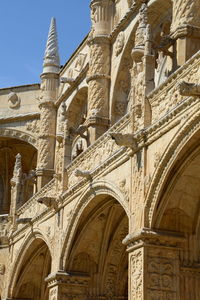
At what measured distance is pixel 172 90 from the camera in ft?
42.1

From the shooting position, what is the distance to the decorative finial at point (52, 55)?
26406 millimetres

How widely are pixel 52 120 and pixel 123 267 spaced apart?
9.04 metres

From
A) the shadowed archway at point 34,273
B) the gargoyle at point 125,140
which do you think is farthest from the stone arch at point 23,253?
the gargoyle at point 125,140

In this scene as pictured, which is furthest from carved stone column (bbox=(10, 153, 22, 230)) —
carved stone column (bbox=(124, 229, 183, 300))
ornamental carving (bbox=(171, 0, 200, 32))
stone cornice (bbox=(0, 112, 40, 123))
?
ornamental carving (bbox=(171, 0, 200, 32))

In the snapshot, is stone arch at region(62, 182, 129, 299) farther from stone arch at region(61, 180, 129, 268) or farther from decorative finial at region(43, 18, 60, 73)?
decorative finial at region(43, 18, 60, 73)

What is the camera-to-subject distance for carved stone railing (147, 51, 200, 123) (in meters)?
12.1

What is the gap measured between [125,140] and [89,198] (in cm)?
302

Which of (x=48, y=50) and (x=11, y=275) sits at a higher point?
(x=48, y=50)

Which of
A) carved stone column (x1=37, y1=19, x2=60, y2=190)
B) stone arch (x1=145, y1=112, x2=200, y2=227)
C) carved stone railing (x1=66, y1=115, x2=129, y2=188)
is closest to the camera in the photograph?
stone arch (x1=145, y1=112, x2=200, y2=227)

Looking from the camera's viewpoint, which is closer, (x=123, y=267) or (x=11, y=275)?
(x=123, y=267)

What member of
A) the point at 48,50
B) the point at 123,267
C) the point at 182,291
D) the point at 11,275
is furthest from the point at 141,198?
the point at 48,50

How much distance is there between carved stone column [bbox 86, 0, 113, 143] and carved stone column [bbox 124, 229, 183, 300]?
683 cm

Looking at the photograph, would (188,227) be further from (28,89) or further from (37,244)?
(28,89)

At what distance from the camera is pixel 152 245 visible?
1289cm
